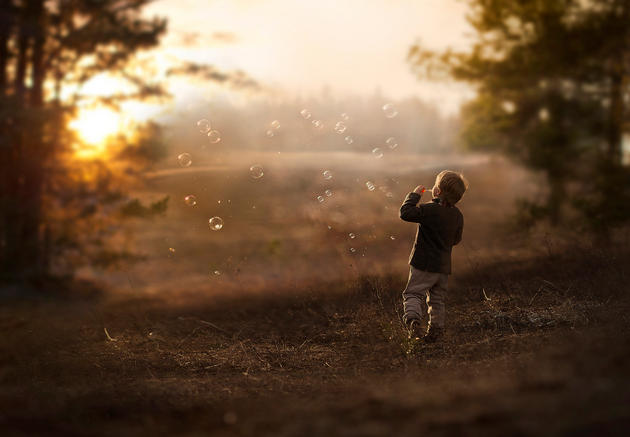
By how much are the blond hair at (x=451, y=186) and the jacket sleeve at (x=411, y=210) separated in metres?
0.34

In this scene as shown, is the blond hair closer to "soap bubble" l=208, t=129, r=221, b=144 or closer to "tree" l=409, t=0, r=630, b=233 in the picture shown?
"soap bubble" l=208, t=129, r=221, b=144

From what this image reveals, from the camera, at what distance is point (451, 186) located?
670 centimetres

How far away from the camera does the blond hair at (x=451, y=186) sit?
6.71 metres

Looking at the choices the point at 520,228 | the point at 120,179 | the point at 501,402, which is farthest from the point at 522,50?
the point at 501,402

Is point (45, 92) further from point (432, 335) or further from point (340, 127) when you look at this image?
point (432, 335)

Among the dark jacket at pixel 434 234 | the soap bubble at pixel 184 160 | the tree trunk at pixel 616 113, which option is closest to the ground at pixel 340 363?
the dark jacket at pixel 434 234

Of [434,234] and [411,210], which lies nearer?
[411,210]

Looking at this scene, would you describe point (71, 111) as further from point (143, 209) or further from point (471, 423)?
point (471, 423)

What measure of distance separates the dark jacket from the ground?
2.93 ft

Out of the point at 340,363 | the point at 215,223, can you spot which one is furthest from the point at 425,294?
the point at 215,223

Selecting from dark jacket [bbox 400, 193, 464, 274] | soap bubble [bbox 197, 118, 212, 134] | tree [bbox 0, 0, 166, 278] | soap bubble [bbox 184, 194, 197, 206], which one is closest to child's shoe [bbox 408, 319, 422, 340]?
dark jacket [bbox 400, 193, 464, 274]

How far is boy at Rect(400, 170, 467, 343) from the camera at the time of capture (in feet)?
21.9

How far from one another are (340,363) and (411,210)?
1841mm

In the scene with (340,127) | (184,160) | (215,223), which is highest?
(340,127)
